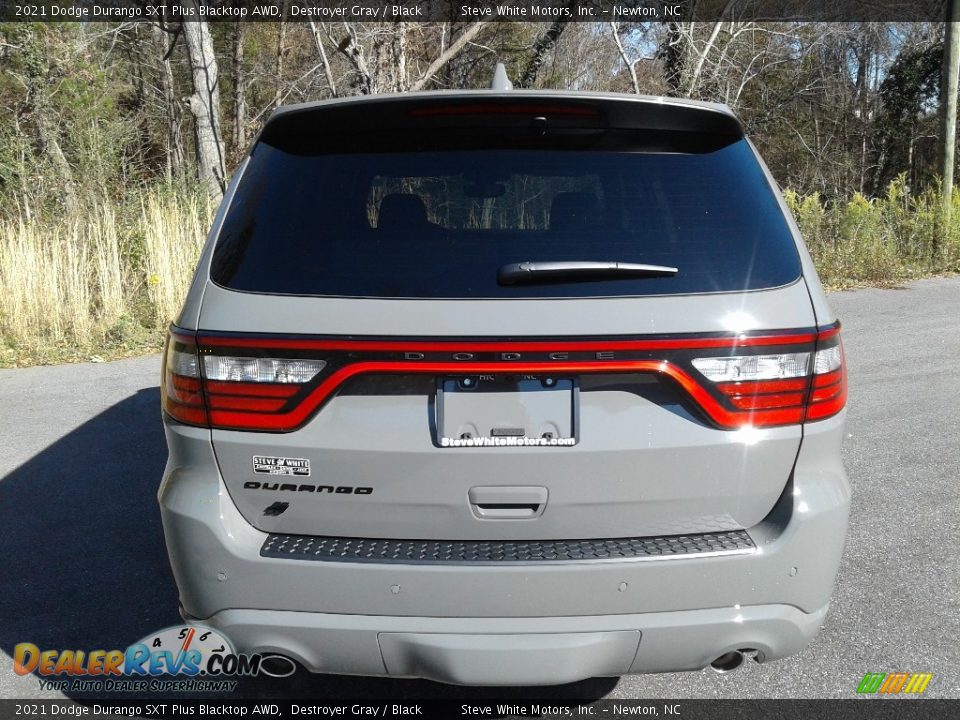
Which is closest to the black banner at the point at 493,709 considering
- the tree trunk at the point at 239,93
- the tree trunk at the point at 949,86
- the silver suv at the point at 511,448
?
the silver suv at the point at 511,448

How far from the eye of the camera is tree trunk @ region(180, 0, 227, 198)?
44.8 feet

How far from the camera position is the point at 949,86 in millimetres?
15117

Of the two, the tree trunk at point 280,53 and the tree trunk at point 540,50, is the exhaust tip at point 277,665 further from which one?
the tree trunk at point 280,53

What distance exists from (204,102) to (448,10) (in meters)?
7.59

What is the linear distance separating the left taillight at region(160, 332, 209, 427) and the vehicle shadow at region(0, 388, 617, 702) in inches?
45.2

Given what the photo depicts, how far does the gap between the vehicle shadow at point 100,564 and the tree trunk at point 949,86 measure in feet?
47.6

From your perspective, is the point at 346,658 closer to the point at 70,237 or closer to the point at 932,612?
the point at 932,612

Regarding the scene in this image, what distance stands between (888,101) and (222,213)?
105 feet

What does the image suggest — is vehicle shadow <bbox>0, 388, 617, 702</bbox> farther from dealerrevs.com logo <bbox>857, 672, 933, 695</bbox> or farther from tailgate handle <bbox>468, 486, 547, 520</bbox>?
tailgate handle <bbox>468, 486, 547, 520</bbox>

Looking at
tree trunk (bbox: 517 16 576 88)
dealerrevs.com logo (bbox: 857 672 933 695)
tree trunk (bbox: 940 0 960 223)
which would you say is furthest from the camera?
tree trunk (bbox: 517 16 576 88)

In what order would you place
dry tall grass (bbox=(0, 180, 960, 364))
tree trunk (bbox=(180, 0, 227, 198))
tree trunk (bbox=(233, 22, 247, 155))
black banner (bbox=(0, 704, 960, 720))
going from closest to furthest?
black banner (bbox=(0, 704, 960, 720)) < dry tall grass (bbox=(0, 180, 960, 364)) < tree trunk (bbox=(180, 0, 227, 198)) < tree trunk (bbox=(233, 22, 247, 155))

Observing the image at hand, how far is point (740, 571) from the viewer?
2.04 metres

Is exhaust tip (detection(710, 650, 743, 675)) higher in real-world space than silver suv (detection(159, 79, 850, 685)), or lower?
lower

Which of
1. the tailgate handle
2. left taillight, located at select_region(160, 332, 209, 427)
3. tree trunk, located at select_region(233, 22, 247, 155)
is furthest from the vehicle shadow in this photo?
tree trunk, located at select_region(233, 22, 247, 155)
